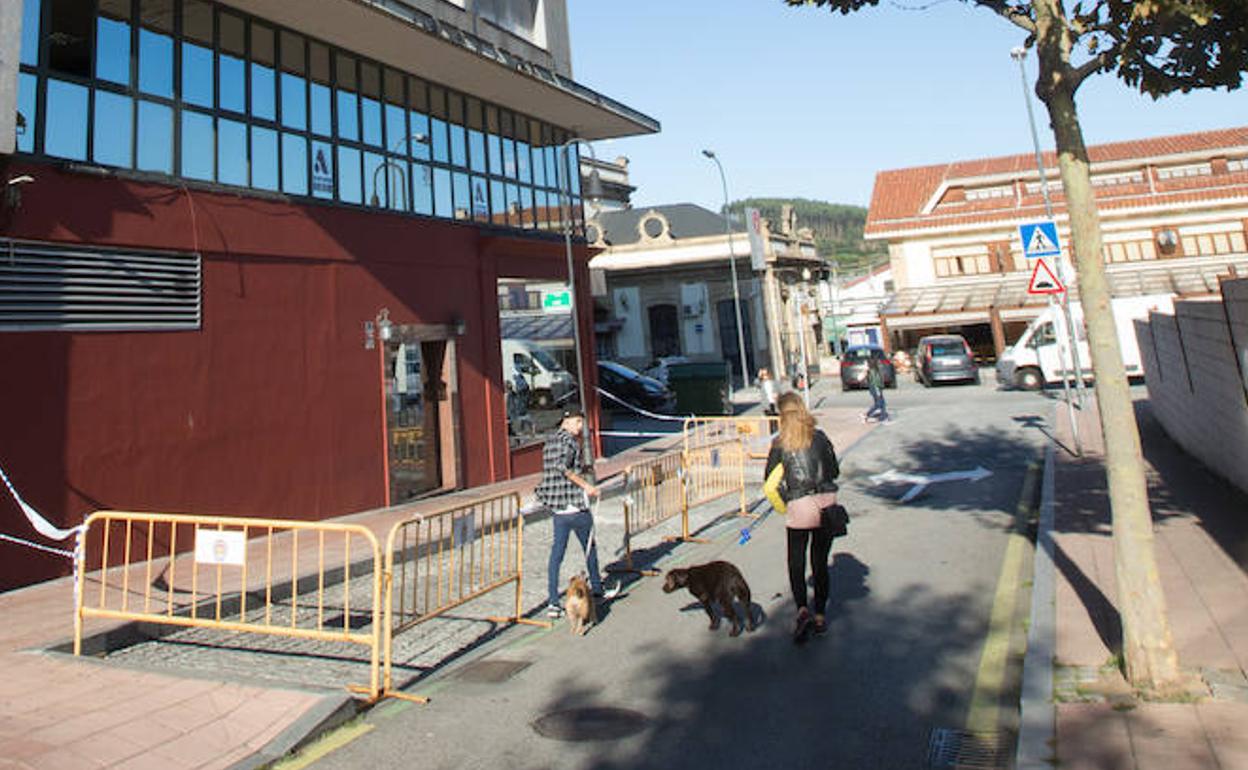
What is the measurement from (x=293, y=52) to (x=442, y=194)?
3386 millimetres

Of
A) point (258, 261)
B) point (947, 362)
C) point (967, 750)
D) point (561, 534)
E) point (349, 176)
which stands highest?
point (349, 176)

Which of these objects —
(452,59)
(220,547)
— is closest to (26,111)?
(220,547)

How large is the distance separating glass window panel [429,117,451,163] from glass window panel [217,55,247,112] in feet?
12.2

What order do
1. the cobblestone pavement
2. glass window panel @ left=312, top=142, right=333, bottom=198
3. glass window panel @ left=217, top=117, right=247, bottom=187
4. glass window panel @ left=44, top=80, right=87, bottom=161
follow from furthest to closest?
glass window panel @ left=312, top=142, right=333, bottom=198 → glass window panel @ left=217, top=117, right=247, bottom=187 → glass window panel @ left=44, top=80, right=87, bottom=161 → the cobblestone pavement

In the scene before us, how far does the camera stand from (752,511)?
11.6m

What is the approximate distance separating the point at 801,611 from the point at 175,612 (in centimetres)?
554

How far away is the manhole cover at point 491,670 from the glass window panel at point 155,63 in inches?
344

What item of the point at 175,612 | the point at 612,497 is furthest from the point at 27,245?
the point at 612,497

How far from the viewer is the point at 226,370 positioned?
10359 millimetres

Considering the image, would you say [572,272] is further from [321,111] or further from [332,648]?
[332,648]

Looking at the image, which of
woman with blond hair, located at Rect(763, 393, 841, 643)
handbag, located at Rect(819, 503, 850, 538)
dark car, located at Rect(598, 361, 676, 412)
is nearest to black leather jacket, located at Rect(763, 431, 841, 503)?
woman with blond hair, located at Rect(763, 393, 841, 643)

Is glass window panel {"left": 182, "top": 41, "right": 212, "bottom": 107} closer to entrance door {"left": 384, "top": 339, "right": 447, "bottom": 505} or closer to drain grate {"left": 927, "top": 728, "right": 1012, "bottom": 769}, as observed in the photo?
entrance door {"left": 384, "top": 339, "right": 447, "bottom": 505}

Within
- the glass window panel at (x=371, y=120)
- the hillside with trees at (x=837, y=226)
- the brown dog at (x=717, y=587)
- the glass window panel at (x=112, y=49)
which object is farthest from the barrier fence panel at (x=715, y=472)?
the hillside with trees at (x=837, y=226)

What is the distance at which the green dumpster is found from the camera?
25484 millimetres
